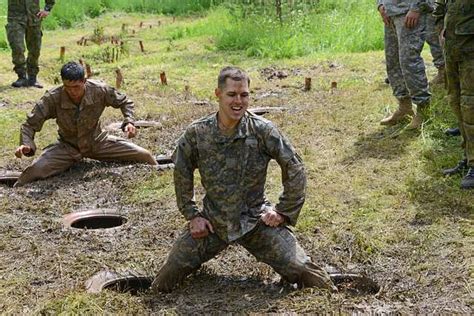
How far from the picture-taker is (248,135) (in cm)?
421

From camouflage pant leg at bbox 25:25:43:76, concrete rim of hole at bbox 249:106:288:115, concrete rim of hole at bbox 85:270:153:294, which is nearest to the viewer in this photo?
concrete rim of hole at bbox 85:270:153:294

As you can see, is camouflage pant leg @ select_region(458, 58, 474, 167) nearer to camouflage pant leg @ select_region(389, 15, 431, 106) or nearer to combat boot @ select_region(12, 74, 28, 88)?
camouflage pant leg @ select_region(389, 15, 431, 106)

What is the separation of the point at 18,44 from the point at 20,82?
0.61m

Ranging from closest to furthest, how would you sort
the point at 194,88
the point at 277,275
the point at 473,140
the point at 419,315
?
the point at 419,315 → the point at 277,275 → the point at 473,140 → the point at 194,88

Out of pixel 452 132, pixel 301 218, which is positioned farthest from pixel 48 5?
pixel 301 218

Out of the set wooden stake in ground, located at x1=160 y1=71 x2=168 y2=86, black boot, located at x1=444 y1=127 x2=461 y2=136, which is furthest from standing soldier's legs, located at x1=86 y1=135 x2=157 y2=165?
wooden stake in ground, located at x1=160 y1=71 x2=168 y2=86

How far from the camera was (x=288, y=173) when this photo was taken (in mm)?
4168

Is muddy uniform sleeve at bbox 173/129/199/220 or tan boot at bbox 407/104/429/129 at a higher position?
muddy uniform sleeve at bbox 173/129/199/220

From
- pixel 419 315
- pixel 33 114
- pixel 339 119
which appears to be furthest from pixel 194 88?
pixel 419 315

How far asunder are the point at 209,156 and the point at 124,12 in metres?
18.6

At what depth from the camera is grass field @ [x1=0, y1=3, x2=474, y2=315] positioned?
13.5 ft

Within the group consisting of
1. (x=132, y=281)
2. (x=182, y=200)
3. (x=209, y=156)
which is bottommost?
(x=132, y=281)

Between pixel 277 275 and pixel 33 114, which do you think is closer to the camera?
pixel 277 275

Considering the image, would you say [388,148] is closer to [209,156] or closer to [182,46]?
[209,156]
